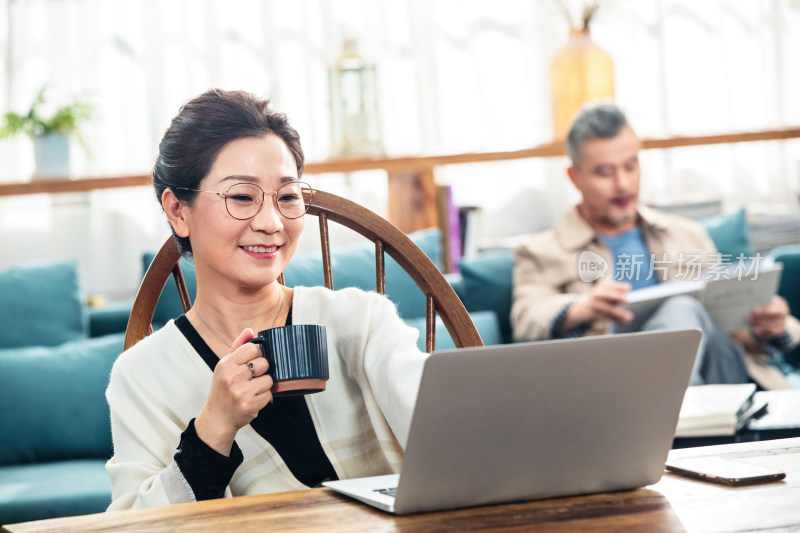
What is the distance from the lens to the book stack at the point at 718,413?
64.2 inches

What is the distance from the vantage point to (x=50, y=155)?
3045mm

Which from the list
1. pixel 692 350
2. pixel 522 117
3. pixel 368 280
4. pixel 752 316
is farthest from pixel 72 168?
pixel 692 350

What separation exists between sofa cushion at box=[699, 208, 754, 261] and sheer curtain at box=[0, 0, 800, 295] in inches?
18.0

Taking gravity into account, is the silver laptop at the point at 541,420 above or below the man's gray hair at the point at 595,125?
below

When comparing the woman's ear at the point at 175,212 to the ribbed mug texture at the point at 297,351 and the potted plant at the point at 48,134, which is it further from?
the potted plant at the point at 48,134

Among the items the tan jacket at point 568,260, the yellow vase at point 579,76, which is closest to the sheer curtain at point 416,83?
the yellow vase at point 579,76

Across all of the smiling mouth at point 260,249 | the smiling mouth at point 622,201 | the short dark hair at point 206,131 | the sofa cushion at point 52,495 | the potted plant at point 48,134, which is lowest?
the sofa cushion at point 52,495

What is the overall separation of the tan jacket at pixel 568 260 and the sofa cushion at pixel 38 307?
1.18 metres

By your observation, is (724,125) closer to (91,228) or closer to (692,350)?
(91,228)

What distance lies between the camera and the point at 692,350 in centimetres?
86

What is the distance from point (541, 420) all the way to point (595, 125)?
6.04ft

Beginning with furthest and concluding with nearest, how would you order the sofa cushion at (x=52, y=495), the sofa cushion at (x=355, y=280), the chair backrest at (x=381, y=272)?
the sofa cushion at (x=355, y=280) → the sofa cushion at (x=52, y=495) → the chair backrest at (x=381, y=272)

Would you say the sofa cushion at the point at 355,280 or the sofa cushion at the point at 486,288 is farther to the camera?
the sofa cushion at the point at 486,288

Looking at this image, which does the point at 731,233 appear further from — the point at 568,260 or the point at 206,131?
the point at 206,131
